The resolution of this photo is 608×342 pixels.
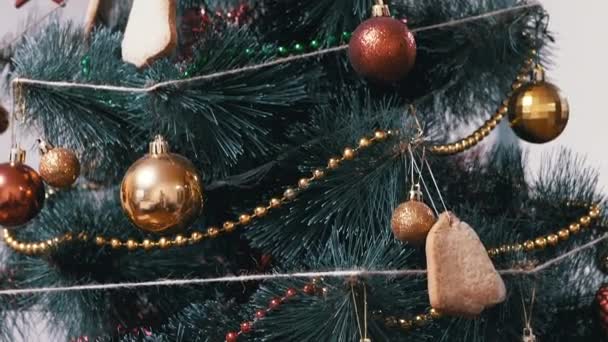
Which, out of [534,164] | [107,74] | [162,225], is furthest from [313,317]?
[534,164]

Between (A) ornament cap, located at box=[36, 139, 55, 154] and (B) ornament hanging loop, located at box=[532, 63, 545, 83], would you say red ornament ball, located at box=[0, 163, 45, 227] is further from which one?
(B) ornament hanging loop, located at box=[532, 63, 545, 83]

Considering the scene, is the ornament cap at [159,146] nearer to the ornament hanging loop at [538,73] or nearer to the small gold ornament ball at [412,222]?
the small gold ornament ball at [412,222]

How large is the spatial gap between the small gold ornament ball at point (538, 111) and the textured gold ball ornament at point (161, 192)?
25 centimetres

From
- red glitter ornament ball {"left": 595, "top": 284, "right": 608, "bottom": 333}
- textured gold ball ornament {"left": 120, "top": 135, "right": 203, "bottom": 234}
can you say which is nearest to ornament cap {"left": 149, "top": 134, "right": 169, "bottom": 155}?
textured gold ball ornament {"left": 120, "top": 135, "right": 203, "bottom": 234}

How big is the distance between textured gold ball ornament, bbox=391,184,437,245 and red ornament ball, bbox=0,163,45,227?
9.9 inches

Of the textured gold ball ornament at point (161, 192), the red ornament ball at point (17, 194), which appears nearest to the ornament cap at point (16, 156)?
the red ornament ball at point (17, 194)

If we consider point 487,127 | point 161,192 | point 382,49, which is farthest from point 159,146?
point 487,127

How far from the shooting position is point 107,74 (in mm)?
550

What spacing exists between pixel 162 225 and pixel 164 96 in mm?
81

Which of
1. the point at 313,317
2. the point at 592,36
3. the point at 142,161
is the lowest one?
the point at 313,317

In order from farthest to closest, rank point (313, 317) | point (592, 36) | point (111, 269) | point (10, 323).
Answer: point (592, 36)
point (10, 323)
point (111, 269)
point (313, 317)

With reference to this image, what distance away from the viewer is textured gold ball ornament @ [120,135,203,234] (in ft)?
1.67

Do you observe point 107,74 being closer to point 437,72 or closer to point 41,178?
point 41,178

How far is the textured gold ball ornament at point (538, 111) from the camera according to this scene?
600 millimetres
